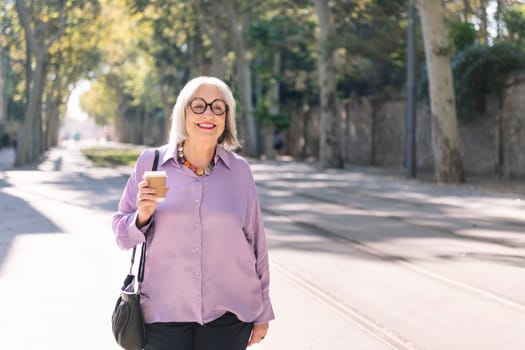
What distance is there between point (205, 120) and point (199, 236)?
1.52 ft

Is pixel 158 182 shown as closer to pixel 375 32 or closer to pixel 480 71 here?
pixel 480 71

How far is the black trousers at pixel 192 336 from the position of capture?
3.06 m

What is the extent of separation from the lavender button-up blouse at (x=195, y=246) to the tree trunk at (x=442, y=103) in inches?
717

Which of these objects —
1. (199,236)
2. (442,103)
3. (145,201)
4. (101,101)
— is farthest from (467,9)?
(101,101)

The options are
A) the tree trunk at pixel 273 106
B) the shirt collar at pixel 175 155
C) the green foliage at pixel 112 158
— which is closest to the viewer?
the shirt collar at pixel 175 155

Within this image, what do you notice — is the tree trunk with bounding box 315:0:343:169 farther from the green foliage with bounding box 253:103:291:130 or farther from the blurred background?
the green foliage with bounding box 253:103:291:130

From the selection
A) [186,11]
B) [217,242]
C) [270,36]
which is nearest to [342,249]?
[217,242]

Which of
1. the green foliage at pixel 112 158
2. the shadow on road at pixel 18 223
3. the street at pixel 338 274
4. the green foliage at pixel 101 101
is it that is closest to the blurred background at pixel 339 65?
the green foliage at pixel 112 158

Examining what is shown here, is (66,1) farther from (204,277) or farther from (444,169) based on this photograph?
(204,277)

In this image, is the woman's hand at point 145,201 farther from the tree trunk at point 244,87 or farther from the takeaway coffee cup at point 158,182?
the tree trunk at point 244,87

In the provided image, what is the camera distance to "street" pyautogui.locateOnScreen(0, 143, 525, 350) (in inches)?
215

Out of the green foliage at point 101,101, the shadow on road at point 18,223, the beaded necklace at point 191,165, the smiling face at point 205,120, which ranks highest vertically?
the green foliage at point 101,101

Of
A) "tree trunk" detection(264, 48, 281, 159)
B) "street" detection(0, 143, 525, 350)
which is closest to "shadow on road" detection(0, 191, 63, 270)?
"street" detection(0, 143, 525, 350)

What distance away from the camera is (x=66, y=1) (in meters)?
29.9
